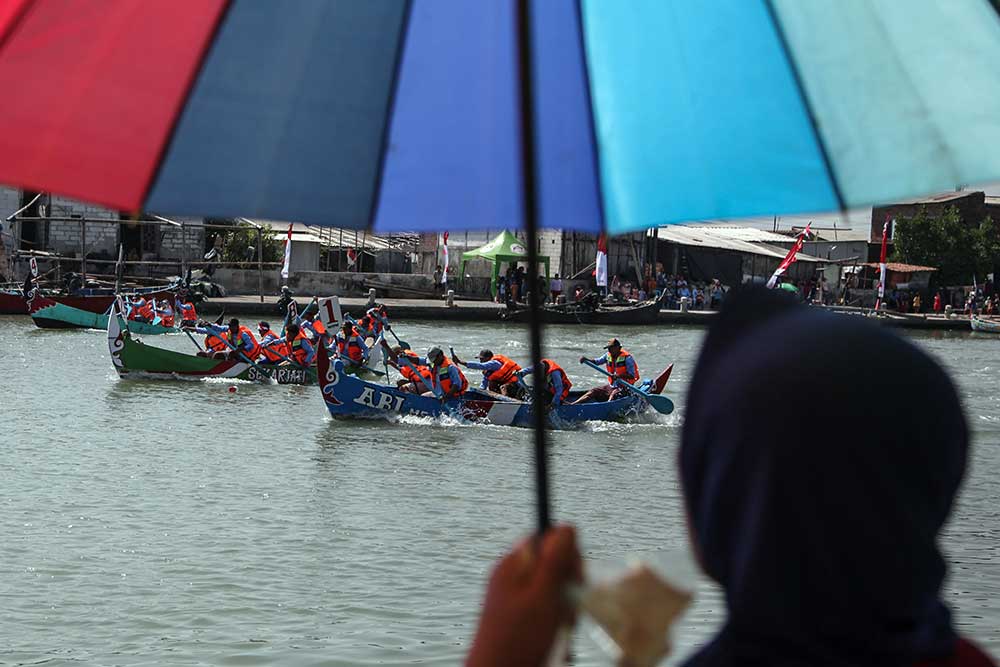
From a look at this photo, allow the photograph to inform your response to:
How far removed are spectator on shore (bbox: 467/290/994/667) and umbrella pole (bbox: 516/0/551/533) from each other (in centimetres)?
61

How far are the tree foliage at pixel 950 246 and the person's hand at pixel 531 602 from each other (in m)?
55.7

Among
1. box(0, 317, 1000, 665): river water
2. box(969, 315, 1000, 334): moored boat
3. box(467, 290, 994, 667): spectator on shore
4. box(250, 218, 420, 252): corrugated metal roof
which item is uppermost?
box(250, 218, 420, 252): corrugated metal roof

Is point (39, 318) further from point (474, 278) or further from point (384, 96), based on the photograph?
point (384, 96)

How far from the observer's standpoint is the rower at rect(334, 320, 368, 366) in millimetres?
22422

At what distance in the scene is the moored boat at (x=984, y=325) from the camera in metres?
43.6

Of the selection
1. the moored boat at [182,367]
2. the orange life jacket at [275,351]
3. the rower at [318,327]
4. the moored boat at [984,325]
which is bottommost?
the moored boat at [182,367]

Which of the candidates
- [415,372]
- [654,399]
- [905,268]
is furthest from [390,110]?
[905,268]

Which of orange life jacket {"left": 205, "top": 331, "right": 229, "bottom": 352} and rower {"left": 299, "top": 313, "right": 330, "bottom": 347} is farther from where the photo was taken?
orange life jacket {"left": 205, "top": 331, "right": 229, "bottom": 352}

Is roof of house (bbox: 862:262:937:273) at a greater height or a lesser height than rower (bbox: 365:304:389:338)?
greater

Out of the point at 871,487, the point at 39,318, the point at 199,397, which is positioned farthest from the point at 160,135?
the point at 39,318

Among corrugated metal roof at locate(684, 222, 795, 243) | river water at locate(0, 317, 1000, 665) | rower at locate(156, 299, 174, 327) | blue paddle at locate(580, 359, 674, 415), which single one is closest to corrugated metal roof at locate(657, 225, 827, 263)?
corrugated metal roof at locate(684, 222, 795, 243)

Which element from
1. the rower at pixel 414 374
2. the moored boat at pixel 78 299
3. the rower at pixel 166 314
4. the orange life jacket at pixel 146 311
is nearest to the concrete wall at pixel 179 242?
the moored boat at pixel 78 299

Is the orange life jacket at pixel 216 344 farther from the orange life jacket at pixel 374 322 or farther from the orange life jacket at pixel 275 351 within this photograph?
the orange life jacket at pixel 374 322

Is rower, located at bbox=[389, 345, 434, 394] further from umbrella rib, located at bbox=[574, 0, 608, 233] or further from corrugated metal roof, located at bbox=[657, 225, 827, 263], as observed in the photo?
corrugated metal roof, located at bbox=[657, 225, 827, 263]
